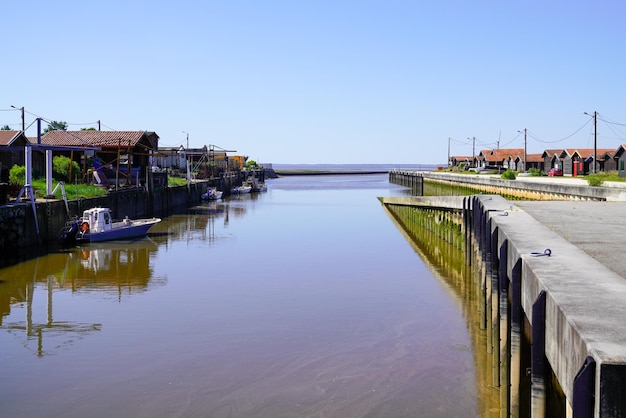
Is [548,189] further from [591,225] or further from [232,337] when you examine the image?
[232,337]

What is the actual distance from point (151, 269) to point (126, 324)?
11.7 meters

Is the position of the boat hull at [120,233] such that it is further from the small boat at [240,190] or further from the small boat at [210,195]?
the small boat at [240,190]

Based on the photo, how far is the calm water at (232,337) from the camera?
14.6m

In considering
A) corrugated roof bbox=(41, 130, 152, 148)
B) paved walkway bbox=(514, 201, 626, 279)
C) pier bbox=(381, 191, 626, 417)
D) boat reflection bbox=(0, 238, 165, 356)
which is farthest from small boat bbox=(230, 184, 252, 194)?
pier bbox=(381, 191, 626, 417)

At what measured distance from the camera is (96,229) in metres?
41.1

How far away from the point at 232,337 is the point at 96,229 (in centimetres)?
2423

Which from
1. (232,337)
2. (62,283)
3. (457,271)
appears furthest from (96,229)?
(232,337)

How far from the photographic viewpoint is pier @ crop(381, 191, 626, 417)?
6117 millimetres

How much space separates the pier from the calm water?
1.95 m

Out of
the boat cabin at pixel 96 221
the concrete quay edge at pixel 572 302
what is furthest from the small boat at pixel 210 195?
the concrete quay edge at pixel 572 302

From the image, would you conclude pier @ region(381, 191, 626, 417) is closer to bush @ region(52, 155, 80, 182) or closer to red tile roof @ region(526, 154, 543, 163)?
bush @ region(52, 155, 80, 182)

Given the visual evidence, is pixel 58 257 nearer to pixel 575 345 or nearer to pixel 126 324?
pixel 126 324

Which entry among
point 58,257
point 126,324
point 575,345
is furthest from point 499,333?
point 58,257

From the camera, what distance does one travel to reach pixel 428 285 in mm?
28531
